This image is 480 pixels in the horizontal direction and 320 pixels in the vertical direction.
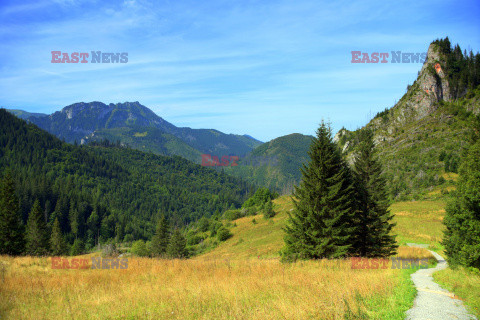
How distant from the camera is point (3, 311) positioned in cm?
684

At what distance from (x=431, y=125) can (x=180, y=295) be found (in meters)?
114

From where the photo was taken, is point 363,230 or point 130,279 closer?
point 130,279

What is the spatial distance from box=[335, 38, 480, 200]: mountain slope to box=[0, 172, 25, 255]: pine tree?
251 ft

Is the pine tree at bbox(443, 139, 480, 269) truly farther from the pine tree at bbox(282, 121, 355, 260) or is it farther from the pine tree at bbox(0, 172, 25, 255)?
the pine tree at bbox(0, 172, 25, 255)

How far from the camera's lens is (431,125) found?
94.8m

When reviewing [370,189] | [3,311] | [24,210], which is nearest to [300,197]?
[370,189]

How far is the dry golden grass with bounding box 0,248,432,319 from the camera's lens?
6355 millimetres

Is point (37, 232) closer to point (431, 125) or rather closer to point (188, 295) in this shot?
point (188, 295)

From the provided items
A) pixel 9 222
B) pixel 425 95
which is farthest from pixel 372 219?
pixel 425 95

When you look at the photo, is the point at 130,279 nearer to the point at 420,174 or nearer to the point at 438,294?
the point at 438,294

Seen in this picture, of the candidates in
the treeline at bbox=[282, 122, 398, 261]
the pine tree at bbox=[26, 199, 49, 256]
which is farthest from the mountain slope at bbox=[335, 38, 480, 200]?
the pine tree at bbox=[26, 199, 49, 256]

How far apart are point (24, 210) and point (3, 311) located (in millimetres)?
156765

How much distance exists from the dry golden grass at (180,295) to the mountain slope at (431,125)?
7009 centimetres
